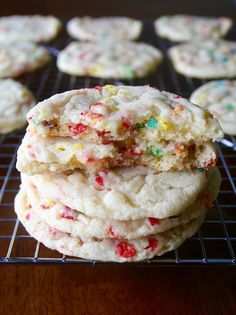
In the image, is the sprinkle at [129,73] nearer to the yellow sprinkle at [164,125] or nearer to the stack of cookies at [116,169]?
the stack of cookies at [116,169]

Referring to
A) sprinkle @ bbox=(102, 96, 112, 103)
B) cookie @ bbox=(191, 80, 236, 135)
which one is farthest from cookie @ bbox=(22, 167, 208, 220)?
cookie @ bbox=(191, 80, 236, 135)

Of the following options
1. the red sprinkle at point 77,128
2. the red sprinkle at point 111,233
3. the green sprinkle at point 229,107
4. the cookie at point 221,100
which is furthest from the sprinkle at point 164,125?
the green sprinkle at point 229,107

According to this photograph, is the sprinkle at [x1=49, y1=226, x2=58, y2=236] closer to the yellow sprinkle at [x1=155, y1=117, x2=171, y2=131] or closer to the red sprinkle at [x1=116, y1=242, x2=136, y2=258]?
the red sprinkle at [x1=116, y1=242, x2=136, y2=258]

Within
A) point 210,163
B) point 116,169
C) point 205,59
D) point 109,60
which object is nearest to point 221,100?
point 205,59

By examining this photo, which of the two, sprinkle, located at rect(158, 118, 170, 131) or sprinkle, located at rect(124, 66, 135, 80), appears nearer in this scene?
sprinkle, located at rect(158, 118, 170, 131)

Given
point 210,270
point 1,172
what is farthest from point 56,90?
point 210,270

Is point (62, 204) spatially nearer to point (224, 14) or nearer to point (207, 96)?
point (207, 96)
